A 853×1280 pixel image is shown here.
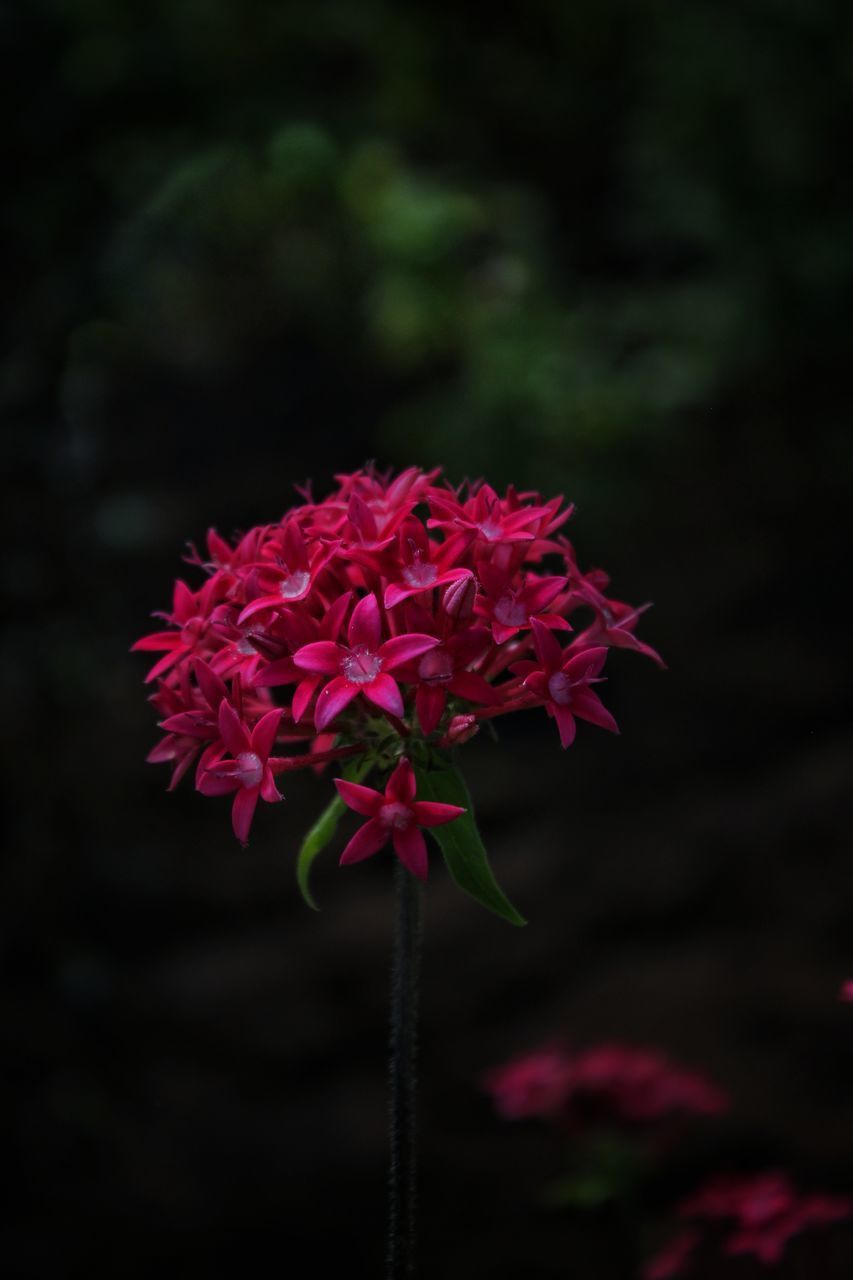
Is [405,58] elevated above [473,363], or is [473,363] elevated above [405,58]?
[405,58]

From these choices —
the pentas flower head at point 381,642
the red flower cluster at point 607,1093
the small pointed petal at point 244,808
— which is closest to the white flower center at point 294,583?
the pentas flower head at point 381,642

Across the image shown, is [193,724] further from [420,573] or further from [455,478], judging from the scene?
[455,478]

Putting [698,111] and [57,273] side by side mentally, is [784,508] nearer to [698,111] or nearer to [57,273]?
[698,111]

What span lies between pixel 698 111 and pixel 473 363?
193 centimetres

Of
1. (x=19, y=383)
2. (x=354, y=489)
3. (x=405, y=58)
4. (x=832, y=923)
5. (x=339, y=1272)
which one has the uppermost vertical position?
(x=405, y=58)

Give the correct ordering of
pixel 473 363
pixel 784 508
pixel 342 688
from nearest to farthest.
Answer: pixel 342 688 < pixel 473 363 < pixel 784 508

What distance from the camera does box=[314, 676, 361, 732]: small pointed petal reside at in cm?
116

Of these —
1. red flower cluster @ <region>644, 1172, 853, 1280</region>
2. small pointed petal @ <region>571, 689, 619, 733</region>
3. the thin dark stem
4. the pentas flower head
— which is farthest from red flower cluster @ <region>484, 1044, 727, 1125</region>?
small pointed petal @ <region>571, 689, 619, 733</region>

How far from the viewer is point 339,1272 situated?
305 cm

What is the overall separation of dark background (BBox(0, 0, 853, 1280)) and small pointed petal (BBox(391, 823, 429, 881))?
1.05m

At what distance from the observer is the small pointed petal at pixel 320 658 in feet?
3.88

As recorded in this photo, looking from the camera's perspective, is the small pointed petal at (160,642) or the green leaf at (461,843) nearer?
the green leaf at (461,843)

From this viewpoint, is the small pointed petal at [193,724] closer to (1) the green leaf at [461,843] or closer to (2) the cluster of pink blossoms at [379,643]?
(2) the cluster of pink blossoms at [379,643]

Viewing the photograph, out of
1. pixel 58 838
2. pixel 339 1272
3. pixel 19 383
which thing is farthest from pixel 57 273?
pixel 339 1272
